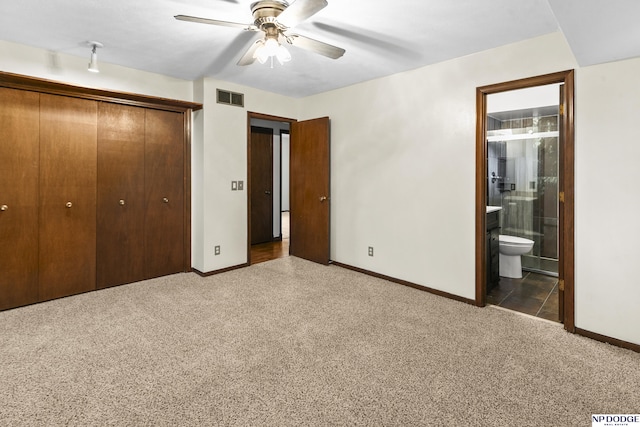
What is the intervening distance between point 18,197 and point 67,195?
1.19 ft

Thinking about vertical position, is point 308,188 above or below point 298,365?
above

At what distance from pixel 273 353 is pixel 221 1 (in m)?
2.41

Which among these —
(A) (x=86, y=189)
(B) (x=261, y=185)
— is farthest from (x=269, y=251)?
(A) (x=86, y=189)

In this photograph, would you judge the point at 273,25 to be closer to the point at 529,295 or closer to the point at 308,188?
the point at 308,188

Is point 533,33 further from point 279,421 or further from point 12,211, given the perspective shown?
point 12,211

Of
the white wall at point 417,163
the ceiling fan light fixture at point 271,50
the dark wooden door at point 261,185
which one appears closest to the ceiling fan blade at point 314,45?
the ceiling fan light fixture at point 271,50

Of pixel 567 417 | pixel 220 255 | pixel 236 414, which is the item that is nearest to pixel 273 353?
pixel 236 414

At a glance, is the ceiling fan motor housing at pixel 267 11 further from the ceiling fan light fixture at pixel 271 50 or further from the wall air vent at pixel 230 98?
the wall air vent at pixel 230 98

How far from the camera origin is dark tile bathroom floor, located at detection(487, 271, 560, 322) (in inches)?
118

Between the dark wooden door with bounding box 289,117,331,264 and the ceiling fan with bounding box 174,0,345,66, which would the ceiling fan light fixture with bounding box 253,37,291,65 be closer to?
the ceiling fan with bounding box 174,0,345,66

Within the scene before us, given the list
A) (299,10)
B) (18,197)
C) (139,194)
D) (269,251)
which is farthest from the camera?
(269,251)

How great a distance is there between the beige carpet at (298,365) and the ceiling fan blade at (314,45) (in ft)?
7.02

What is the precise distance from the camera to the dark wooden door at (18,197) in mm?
2883

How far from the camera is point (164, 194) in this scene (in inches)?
153
